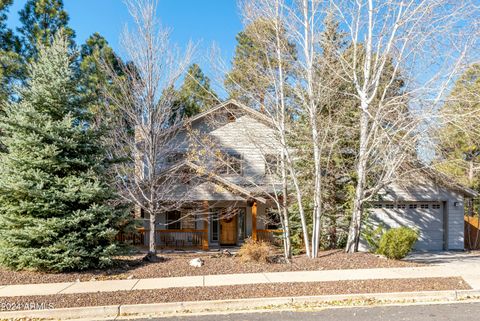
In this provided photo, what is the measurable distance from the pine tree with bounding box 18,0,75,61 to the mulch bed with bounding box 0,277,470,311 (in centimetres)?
1742

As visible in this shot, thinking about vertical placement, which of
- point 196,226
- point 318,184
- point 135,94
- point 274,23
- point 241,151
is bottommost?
point 196,226

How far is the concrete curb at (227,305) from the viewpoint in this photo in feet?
20.6

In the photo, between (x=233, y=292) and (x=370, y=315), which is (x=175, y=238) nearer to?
(x=233, y=292)

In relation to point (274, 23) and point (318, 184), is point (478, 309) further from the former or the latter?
point (274, 23)

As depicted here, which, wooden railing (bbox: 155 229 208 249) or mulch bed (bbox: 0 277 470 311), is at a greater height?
mulch bed (bbox: 0 277 470 311)

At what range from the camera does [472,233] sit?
18438 millimetres

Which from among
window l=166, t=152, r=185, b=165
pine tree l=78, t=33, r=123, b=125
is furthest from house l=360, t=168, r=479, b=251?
pine tree l=78, t=33, r=123, b=125

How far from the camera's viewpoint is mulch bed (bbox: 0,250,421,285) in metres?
9.02

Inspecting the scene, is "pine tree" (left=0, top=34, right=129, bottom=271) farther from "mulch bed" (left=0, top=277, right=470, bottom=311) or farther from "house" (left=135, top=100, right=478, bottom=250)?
"house" (left=135, top=100, right=478, bottom=250)

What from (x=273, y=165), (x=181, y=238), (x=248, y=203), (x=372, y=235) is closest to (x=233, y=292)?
(x=273, y=165)

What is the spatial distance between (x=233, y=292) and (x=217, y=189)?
25.6ft

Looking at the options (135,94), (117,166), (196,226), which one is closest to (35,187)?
(117,166)

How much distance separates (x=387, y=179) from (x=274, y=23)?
6359mm

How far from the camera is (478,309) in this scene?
6.50 metres
